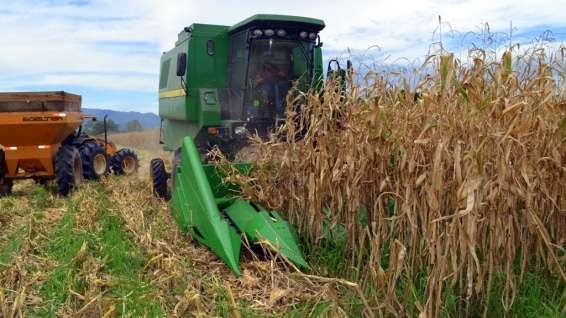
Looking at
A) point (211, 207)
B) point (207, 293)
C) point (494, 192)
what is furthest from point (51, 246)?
point (494, 192)

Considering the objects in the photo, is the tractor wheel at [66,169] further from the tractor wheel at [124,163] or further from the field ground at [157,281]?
the field ground at [157,281]

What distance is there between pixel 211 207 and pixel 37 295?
124cm

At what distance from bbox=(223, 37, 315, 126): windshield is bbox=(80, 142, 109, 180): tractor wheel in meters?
3.26

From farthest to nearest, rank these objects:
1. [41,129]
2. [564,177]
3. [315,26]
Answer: [41,129], [315,26], [564,177]

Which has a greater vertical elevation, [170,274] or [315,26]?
[315,26]

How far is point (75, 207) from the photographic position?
6137 millimetres

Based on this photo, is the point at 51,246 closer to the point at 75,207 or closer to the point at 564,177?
the point at 75,207

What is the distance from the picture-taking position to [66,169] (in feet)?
26.1

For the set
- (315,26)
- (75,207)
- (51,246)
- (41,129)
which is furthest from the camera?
(41,129)

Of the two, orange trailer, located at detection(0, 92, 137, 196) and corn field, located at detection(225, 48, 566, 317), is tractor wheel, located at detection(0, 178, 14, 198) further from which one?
corn field, located at detection(225, 48, 566, 317)

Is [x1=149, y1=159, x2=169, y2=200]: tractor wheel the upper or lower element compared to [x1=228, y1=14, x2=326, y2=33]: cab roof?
lower

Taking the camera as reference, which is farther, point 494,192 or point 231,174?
point 231,174

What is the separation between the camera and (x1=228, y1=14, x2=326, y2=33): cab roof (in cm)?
632

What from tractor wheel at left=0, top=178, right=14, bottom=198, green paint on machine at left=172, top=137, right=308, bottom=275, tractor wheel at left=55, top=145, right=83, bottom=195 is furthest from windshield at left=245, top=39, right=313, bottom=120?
tractor wheel at left=0, top=178, right=14, bottom=198
